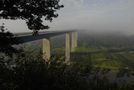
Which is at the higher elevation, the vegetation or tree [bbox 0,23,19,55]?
tree [bbox 0,23,19,55]

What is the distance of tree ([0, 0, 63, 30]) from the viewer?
1733 centimetres

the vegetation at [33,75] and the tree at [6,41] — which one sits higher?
the tree at [6,41]

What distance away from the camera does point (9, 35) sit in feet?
58.0

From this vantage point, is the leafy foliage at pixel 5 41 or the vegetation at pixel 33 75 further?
the vegetation at pixel 33 75

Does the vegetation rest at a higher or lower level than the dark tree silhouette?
lower

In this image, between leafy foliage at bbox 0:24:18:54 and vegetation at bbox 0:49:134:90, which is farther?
vegetation at bbox 0:49:134:90

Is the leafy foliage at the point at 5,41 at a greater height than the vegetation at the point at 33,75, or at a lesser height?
greater

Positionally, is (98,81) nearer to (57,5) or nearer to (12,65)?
(12,65)

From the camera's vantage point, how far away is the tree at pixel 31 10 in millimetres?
17328

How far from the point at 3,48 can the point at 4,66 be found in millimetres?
2579

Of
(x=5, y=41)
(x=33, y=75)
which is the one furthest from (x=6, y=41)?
(x=33, y=75)

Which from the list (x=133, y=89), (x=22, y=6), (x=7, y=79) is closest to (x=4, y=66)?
(x=7, y=79)

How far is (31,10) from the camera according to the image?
705 inches

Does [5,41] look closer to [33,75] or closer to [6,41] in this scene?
[6,41]
